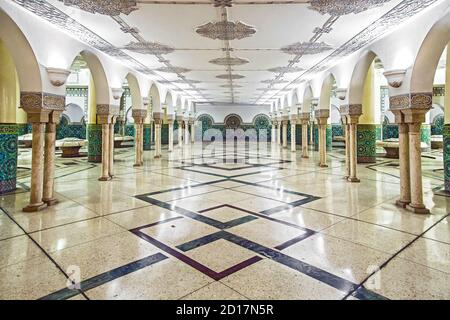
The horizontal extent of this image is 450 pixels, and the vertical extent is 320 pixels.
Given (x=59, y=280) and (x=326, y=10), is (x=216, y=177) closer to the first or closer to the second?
(x=326, y=10)

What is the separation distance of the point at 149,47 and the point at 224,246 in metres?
3.49

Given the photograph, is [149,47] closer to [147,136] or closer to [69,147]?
[69,147]

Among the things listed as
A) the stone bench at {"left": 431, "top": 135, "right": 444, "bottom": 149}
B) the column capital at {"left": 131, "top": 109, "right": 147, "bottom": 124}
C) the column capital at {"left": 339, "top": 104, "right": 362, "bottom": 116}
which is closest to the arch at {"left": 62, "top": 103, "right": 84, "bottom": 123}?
the column capital at {"left": 131, "top": 109, "right": 147, "bottom": 124}

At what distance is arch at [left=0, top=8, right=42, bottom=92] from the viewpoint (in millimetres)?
2748

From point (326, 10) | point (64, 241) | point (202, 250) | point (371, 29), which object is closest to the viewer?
point (202, 250)

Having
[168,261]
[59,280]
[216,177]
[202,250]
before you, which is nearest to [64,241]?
[59,280]

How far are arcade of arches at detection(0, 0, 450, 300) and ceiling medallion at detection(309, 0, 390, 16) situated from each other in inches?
1.0

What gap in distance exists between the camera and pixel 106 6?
111 inches

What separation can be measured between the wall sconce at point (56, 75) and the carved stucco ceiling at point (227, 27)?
1.75 ft

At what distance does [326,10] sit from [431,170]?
427 cm

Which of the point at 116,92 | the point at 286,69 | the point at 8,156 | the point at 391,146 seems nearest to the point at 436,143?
the point at 391,146

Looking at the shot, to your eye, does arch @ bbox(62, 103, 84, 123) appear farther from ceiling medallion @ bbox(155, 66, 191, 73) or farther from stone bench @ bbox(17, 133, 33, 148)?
ceiling medallion @ bbox(155, 66, 191, 73)

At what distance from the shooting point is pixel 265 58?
5.20 metres
